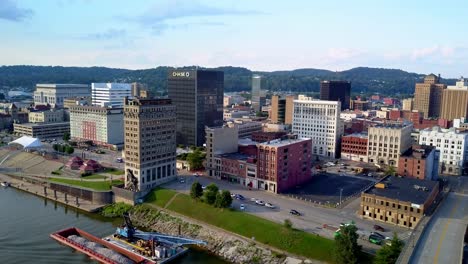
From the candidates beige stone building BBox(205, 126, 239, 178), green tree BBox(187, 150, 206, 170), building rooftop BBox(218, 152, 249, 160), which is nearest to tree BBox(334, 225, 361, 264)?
building rooftop BBox(218, 152, 249, 160)

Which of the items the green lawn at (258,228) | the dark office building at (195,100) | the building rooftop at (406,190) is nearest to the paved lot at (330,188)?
the building rooftop at (406,190)

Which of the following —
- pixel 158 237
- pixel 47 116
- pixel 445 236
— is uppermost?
pixel 47 116

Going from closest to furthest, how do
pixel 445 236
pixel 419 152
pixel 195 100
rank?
pixel 445 236 < pixel 419 152 < pixel 195 100

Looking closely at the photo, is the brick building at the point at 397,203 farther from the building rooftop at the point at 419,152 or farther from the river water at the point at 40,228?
the river water at the point at 40,228

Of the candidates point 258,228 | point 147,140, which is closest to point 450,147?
point 258,228

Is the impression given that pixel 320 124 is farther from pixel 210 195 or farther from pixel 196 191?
pixel 210 195

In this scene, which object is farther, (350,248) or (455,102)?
(455,102)
